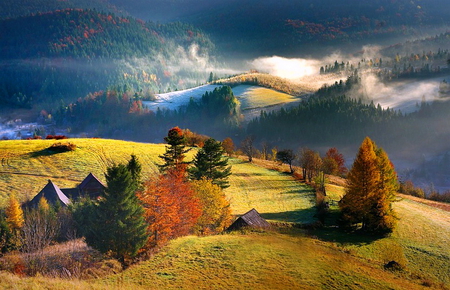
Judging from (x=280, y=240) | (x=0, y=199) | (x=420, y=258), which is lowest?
(x=420, y=258)

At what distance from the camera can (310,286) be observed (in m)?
35.5

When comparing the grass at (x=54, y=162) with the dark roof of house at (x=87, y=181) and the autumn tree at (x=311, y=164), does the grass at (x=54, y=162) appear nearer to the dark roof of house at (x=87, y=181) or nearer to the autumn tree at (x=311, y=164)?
the dark roof of house at (x=87, y=181)

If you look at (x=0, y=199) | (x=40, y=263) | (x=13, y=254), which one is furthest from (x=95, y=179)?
(x=40, y=263)

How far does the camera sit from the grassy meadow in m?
34.5

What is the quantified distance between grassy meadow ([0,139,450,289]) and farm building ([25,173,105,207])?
458 centimetres

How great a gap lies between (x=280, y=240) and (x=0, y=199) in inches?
1676

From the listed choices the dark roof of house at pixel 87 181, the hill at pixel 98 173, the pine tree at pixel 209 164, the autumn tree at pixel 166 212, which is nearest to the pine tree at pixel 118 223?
the autumn tree at pixel 166 212

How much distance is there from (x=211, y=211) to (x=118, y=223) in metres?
19.0

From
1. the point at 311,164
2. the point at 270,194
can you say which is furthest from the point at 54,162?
the point at 311,164

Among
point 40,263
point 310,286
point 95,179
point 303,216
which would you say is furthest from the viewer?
point 95,179

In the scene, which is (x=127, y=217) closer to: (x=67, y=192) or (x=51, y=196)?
(x=51, y=196)

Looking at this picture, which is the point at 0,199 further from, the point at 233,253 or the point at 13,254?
the point at 233,253

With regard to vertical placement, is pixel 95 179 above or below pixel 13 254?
above

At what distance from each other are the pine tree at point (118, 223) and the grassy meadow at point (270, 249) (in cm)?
361
